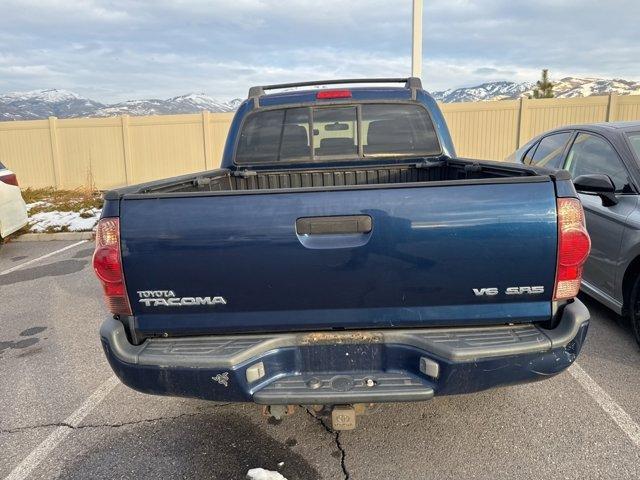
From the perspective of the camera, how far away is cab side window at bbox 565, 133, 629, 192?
3928 millimetres

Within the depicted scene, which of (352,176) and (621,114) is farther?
(621,114)

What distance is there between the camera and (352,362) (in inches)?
84.7

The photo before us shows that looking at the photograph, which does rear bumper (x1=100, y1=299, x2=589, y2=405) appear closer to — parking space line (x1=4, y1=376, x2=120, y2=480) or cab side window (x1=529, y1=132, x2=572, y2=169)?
parking space line (x1=4, y1=376, x2=120, y2=480)

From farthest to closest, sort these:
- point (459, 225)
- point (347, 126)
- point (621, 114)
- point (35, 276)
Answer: point (621, 114) → point (35, 276) → point (347, 126) → point (459, 225)

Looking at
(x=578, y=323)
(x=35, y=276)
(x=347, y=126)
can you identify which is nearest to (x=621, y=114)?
(x=347, y=126)

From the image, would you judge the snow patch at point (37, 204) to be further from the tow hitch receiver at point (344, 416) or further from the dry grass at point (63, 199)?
the tow hitch receiver at point (344, 416)

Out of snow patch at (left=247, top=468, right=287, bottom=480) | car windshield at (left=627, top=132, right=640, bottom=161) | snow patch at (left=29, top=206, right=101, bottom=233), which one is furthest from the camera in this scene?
snow patch at (left=29, top=206, right=101, bottom=233)

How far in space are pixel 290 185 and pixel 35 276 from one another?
16.2 feet

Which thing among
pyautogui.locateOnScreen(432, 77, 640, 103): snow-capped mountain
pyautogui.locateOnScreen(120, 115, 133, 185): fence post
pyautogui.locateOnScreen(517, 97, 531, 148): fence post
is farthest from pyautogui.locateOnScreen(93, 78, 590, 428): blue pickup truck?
pyautogui.locateOnScreen(432, 77, 640, 103): snow-capped mountain

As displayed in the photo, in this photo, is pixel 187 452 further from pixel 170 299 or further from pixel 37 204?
pixel 37 204

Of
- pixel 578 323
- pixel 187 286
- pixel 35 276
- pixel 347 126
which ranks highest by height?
pixel 347 126

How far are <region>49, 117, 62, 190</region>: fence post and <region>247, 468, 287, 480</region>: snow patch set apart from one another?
16927 mm

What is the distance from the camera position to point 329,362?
84.7 inches

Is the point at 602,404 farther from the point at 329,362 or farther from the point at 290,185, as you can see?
the point at 290,185
